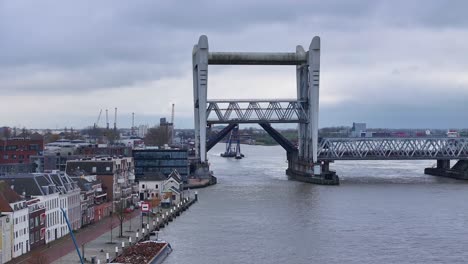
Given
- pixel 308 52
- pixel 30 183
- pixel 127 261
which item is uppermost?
pixel 308 52

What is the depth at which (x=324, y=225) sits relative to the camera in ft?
113

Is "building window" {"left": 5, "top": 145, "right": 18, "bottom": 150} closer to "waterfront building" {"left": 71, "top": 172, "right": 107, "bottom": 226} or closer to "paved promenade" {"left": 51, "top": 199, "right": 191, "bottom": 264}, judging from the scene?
"waterfront building" {"left": 71, "top": 172, "right": 107, "bottom": 226}

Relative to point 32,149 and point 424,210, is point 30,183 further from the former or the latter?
point 32,149

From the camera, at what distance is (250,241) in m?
30.3

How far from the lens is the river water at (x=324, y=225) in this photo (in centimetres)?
2755

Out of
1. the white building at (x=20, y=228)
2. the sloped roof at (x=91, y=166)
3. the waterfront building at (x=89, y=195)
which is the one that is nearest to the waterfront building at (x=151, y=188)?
the sloped roof at (x=91, y=166)

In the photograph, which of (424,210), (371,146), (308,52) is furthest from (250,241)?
(371,146)

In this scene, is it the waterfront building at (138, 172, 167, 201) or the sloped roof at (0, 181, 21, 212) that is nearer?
the sloped roof at (0, 181, 21, 212)

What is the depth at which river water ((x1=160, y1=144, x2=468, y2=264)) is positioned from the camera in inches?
1085

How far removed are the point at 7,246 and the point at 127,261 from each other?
12.0ft

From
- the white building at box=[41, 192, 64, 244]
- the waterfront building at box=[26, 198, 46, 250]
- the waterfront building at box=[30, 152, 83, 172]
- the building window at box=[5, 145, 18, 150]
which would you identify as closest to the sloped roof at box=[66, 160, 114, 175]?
the waterfront building at box=[30, 152, 83, 172]

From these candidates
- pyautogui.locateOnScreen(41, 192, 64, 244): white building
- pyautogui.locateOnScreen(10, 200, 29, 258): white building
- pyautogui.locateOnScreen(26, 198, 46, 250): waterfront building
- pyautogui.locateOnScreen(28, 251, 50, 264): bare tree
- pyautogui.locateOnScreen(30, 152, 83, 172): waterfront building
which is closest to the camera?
pyautogui.locateOnScreen(28, 251, 50, 264): bare tree

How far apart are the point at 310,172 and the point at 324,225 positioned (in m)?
25.2

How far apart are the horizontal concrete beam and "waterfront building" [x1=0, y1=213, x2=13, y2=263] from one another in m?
36.2
